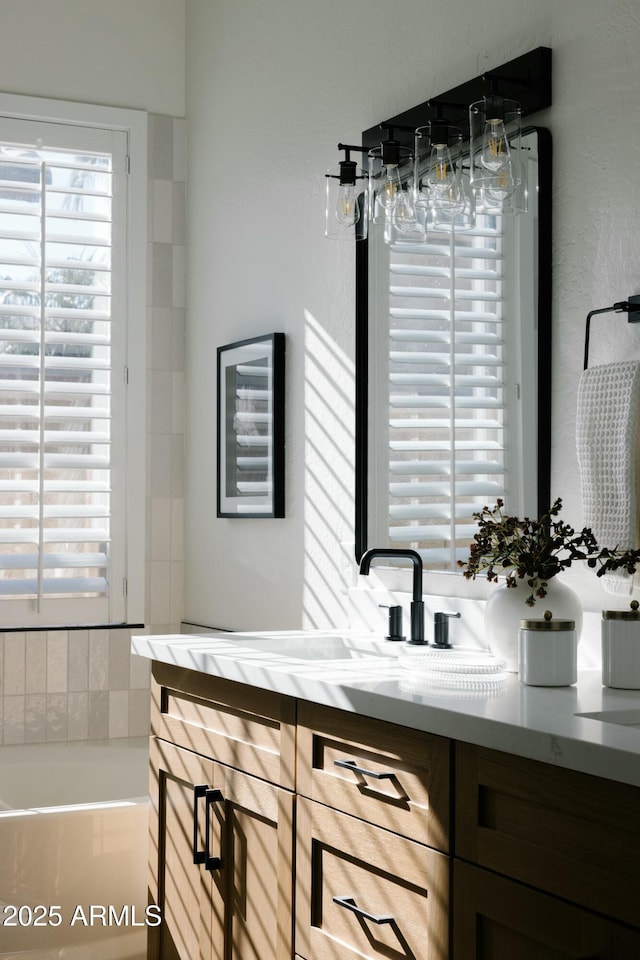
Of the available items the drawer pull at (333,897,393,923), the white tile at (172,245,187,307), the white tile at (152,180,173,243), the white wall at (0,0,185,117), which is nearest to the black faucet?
the drawer pull at (333,897,393,923)

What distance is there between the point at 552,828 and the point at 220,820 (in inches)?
40.7

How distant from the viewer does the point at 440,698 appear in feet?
5.45

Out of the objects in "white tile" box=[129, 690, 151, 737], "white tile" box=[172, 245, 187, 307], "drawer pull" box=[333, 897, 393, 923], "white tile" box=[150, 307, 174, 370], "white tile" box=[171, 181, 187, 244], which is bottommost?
"white tile" box=[129, 690, 151, 737]

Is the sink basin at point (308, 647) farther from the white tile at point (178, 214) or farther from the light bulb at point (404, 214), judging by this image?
the white tile at point (178, 214)

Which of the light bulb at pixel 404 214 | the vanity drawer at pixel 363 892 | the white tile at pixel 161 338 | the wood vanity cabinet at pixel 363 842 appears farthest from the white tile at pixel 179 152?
the vanity drawer at pixel 363 892

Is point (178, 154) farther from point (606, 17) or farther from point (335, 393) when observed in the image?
point (606, 17)

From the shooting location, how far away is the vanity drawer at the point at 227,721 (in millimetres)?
2033

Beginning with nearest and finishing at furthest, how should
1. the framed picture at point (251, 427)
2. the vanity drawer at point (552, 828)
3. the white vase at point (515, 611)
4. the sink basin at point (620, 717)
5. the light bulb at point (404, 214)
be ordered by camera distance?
1. the vanity drawer at point (552, 828)
2. the sink basin at point (620, 717)
3. the white vase at point (515, 611)
4. the light bulb at point (404, 214)
5. the framed picture at point (251, 427)

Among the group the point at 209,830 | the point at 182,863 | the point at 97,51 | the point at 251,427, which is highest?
the point at 97,51

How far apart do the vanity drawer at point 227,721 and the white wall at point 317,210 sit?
59 cm

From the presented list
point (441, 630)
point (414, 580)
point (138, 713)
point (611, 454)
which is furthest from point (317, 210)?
point (138, 713)

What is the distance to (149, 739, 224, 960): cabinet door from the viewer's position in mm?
2285

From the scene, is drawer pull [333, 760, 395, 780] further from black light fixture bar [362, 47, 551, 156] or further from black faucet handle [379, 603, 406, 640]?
black light fixture bar [362, 47, 551, 156]

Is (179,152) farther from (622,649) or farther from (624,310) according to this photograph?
(622,649)
